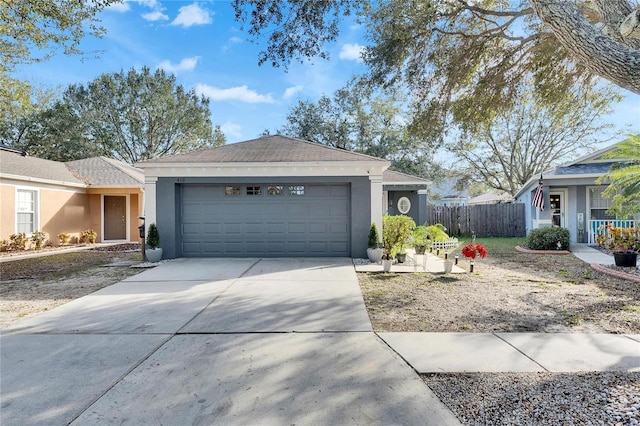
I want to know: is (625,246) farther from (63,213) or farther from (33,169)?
(33,169)

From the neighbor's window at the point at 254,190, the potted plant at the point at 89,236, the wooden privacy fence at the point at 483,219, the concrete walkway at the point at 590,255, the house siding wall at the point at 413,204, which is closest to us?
the concrete walkway at the point at 590,255

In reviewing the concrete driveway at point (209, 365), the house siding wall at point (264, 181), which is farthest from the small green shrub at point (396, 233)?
the concrete driveway at point (209, 365)

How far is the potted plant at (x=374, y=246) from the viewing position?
959 cm

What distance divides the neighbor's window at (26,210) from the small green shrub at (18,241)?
372 mm

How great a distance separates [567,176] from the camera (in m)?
13.5

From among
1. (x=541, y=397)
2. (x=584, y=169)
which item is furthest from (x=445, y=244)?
(x=541, y=397)

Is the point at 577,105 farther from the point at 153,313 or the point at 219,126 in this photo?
the point at 219,126

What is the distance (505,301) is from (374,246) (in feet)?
13.7

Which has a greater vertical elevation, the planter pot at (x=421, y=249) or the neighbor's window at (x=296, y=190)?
the neighbor's window at (x=296, y=190)

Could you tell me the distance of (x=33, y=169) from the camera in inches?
554

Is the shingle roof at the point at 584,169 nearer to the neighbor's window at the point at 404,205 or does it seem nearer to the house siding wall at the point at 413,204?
the house siding wall at the point at 413,204

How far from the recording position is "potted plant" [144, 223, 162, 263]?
9.70 metres

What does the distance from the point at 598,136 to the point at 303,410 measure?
28.6 meters

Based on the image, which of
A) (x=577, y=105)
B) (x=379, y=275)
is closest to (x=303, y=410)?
(x=379, y=275)
